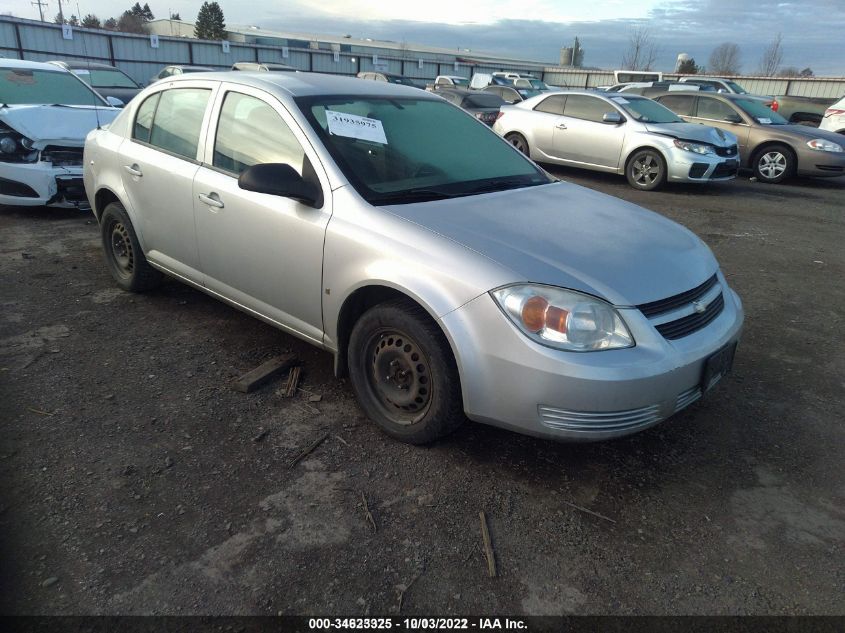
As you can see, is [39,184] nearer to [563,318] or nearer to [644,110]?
[563,318]

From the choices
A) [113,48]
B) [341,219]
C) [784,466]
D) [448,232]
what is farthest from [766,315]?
[113,48]

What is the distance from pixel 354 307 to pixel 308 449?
72 centimetres

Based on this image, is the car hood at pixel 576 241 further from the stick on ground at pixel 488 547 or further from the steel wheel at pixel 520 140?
the steel wheel at pixel 520 140

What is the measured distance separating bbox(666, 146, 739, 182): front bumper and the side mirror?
796 centimetres

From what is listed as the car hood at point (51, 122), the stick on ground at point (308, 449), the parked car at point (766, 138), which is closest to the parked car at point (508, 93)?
the parked car at point (766, 138)

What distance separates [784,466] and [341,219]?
7.95ft

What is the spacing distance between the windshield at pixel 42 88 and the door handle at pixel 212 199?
533 centimetres

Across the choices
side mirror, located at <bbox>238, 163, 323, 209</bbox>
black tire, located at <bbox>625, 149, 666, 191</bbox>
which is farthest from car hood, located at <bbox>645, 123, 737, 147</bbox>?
side mirror, located at <bbox>238, 163, 323, 209</bbox>

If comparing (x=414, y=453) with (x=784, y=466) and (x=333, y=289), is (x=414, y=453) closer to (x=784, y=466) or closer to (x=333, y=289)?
(x=333, y=289)

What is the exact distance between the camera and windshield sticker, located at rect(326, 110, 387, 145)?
10.8ft

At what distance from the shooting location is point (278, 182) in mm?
2982

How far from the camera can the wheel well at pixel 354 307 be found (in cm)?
293

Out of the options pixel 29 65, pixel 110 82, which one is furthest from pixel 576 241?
pixel 110 82

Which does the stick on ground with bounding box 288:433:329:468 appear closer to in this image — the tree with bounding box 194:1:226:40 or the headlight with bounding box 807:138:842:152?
the headlight with bounding box 807:138:842:152
